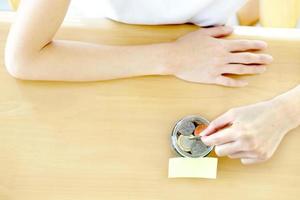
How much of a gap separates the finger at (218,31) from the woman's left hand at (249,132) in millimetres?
143

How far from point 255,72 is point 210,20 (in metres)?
0.13

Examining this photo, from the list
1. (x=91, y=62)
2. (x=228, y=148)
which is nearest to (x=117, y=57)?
(x=91, y=62)

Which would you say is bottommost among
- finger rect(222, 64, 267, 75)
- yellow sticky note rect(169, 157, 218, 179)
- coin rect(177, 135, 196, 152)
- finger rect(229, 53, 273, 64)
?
yellow sticky note rect(169, 157, 218, 179)

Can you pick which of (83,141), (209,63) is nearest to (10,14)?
(83,141)

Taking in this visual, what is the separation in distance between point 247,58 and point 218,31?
7cm

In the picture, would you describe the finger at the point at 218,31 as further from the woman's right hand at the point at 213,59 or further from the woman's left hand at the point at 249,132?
the woman's left hand at the point at 249,132

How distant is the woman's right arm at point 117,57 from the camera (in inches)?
30.5

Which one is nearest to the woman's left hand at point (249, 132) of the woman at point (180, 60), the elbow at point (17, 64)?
the woman at point (180, 60)

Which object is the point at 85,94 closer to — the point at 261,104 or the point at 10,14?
the point at 10,14

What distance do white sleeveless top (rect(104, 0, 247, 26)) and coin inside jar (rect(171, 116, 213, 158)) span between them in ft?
0.60

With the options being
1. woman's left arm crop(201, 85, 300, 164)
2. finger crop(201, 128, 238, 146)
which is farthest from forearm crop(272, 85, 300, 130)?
finger crop(201, 128, 238, 146)

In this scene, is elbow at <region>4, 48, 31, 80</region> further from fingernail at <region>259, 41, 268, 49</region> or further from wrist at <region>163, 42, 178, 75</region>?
fingernail at <region>259, 41, 268, 49</region>

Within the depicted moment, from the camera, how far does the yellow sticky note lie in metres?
0.80

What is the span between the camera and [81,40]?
826 millimetres
